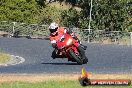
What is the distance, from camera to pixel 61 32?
21609 millimetres

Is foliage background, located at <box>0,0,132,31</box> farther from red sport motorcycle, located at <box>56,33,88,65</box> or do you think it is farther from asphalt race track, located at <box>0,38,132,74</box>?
red sport motorcycle, located at <box>56,33,88,65</box>

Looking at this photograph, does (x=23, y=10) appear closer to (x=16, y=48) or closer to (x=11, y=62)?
(x=16, y=48)

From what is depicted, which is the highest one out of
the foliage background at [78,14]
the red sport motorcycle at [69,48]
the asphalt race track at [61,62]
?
the red sport motorcycle at [69,48]

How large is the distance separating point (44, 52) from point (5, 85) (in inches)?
729

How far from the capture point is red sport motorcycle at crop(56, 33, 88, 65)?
871 inches

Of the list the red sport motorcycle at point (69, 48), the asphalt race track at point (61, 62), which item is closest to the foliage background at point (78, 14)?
the asphalt race track at point (61, 62)

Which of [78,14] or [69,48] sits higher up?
[69,48]

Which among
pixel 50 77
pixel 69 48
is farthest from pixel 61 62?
pixel 50 77

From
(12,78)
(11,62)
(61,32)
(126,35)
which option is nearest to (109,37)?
(126,35)

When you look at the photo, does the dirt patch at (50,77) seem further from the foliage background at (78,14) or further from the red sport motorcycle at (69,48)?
the foliage background at (78,14)

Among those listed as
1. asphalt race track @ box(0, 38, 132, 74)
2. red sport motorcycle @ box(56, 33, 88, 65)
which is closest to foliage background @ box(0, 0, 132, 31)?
asphalt race track @ box(0, 38, 132, 74)

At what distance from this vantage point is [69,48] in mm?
22250

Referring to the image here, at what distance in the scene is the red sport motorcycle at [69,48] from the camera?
72.6 ft

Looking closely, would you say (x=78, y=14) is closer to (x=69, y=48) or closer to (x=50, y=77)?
(x=69, y=48)
